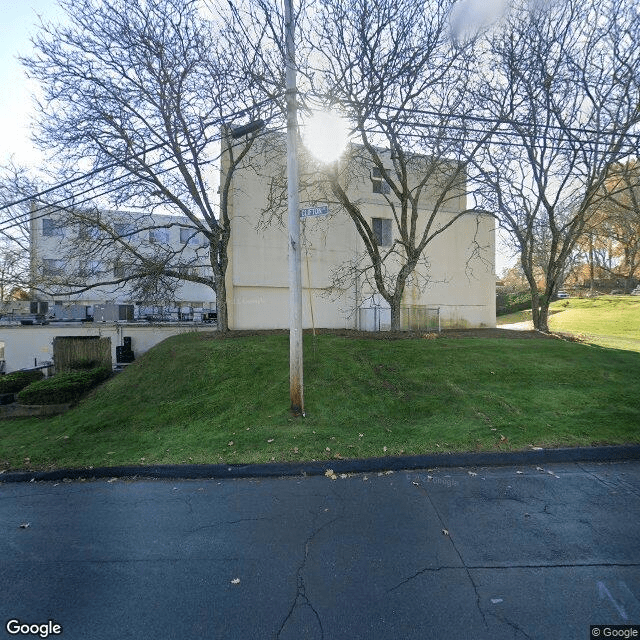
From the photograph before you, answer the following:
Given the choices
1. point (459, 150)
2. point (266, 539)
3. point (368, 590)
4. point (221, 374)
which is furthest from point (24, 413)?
point (459, 150)

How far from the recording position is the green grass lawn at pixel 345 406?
543 cm

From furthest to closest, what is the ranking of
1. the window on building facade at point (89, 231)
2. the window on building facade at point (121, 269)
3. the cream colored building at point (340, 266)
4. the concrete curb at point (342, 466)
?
the cream colored building at point (340, 266), the window on building facade at point (121, 269), the window on building facade at point (89, 231), the concrete curb at point (342, 466)

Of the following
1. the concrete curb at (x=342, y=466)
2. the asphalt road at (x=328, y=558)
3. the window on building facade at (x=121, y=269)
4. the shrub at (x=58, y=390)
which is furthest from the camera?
the window on building facade at (x=121, y=269)

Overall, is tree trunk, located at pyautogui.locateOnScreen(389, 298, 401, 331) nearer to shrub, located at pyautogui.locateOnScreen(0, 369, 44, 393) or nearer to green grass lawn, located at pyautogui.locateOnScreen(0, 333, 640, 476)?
green grass lawn, located at pyautogui.locateOnScreen(0, 333, 640, 476)

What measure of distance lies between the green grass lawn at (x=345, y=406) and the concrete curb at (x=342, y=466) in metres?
0.18

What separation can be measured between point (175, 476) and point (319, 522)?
7.66 feet

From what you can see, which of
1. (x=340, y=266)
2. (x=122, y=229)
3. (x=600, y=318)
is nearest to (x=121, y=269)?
(x=122, y=229)

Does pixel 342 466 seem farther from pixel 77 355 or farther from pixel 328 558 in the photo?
pixel 77 355

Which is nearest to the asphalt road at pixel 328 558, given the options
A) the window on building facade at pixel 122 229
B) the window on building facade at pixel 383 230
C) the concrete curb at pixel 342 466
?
the concrete curb at pixel 342 466

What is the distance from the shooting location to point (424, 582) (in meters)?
2.69

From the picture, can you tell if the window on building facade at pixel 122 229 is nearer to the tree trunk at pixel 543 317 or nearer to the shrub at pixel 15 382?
the shrub at pixel 15 382

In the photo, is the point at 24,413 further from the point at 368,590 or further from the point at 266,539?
the point at 368,590

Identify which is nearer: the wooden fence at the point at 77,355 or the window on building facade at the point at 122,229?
the window on building facade at the point at 122,229

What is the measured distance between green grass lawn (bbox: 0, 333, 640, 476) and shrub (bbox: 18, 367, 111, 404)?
42 cm
